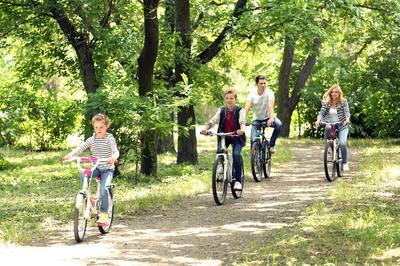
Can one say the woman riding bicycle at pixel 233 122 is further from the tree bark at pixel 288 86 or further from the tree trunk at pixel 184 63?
the tree bark at pixel 288 86

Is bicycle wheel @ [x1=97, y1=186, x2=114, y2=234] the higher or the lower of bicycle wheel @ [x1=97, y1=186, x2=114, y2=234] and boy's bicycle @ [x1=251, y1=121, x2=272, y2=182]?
the lower

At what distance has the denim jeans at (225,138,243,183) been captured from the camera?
12.6m

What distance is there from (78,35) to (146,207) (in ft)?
21.2

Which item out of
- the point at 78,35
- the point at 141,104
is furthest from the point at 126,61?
the point at 141,104

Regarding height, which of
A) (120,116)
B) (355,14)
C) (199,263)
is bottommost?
(199,263)

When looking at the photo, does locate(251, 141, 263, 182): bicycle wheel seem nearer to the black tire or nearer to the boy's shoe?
the black tire

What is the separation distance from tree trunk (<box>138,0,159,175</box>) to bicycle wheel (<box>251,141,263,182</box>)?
2.10m

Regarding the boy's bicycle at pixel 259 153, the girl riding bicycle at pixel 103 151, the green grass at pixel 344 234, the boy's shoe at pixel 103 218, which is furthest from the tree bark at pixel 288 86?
the boy's shoe at pixel 103 218

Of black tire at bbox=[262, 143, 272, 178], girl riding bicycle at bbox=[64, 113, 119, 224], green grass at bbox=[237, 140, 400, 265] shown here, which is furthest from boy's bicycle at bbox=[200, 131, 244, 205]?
black tire at bbox=[262, 143, 272, 178]

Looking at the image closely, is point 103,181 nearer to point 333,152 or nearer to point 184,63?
point 333,152

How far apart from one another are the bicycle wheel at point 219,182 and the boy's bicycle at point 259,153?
2581 mm

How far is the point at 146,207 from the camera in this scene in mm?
12148

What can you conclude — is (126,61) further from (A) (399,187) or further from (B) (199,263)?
(B) (199,263)

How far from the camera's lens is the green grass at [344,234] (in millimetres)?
7996
